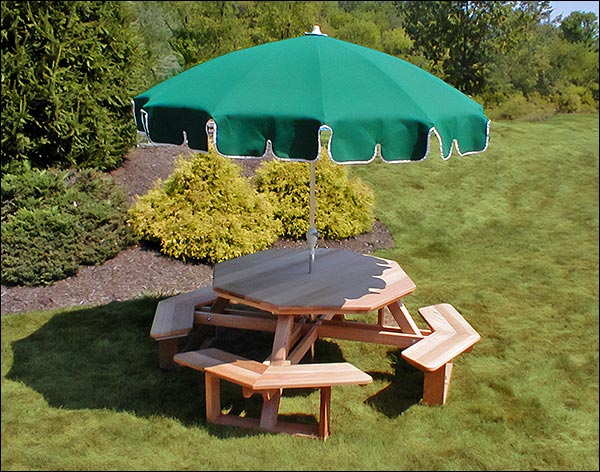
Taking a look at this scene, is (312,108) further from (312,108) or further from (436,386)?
(436,386)

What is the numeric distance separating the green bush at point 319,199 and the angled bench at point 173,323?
326 centimetres

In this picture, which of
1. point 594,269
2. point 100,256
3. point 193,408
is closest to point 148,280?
point 100,256

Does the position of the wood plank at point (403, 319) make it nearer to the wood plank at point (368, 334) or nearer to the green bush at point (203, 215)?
the wood plank at point (368, 334)

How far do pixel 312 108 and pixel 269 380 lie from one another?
1.71m

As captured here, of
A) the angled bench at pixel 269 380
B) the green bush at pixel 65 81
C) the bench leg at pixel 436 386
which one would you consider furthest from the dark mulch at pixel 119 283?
the bench leg at pixel 436 386

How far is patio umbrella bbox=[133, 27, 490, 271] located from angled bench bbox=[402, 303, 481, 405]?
1.50 m

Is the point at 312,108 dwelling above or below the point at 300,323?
above

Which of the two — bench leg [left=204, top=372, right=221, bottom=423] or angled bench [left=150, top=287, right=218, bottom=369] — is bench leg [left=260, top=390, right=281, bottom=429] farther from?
angled bench [left=150, top=287, right=218, bottom=369]

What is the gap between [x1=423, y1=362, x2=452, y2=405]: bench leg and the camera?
14.3 feet

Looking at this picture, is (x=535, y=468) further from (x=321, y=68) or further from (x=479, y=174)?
(x=479, y=174)

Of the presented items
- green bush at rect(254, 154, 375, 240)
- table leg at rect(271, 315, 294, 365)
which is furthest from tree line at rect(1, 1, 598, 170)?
table leg at rect(271, 315, 294, 365)

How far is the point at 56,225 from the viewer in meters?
6.53

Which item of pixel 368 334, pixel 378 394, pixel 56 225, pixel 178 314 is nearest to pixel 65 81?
pixel 56 225

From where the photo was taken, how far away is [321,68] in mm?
3699
